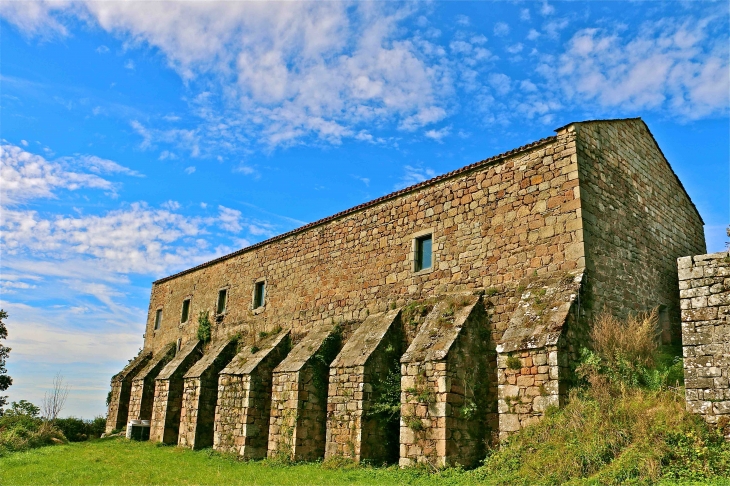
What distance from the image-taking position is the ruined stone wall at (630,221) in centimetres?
1145

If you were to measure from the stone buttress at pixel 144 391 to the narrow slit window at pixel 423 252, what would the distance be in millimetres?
12960

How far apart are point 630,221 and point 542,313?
396 cm

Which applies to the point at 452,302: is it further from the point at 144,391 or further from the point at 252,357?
the point at 144,391

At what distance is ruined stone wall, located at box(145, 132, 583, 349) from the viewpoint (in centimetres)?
1178

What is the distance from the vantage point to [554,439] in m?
8.67

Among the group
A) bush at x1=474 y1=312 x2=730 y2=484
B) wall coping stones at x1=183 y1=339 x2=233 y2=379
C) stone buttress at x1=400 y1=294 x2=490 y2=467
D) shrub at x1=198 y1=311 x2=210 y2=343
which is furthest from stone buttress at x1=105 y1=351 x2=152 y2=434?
bush at x1=474 y1=312 x2=730 y2=484

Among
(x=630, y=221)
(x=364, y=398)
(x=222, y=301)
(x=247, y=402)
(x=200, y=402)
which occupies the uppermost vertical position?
(x=630, y=221)

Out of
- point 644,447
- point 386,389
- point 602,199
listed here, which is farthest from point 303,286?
point 644,447

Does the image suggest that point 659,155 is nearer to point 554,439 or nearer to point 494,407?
point 494,407

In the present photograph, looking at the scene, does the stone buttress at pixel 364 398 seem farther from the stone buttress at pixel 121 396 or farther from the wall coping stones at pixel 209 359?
the stone buttress at pixel 121 396

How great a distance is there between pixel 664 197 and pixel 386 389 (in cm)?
879

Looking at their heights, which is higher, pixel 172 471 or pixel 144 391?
pixel 144 391

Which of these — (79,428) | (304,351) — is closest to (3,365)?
(79,428)

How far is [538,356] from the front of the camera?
9.75 meters
